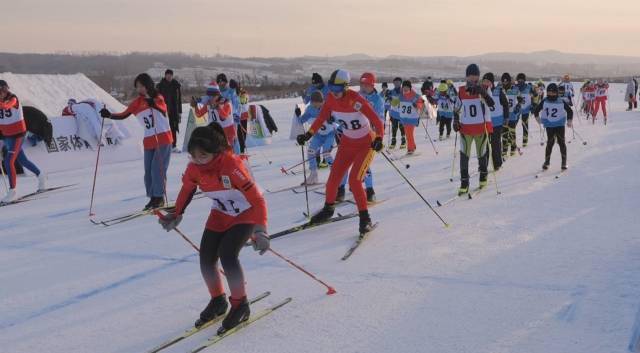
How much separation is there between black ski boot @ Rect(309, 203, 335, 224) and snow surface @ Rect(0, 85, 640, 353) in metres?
0.11

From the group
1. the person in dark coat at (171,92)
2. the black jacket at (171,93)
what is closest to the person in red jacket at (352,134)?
the person in dark coat at (171,92)

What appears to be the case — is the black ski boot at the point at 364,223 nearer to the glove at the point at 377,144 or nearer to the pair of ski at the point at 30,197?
the glove at the point at 377,144

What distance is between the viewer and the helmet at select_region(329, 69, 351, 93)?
19.9 feet

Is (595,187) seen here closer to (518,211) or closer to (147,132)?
(518,211)

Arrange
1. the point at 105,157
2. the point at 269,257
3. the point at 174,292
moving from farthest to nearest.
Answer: the point at 105,157
the point at 269,257
the point at 174,292

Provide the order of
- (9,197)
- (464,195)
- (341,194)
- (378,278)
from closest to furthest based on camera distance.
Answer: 1. (378,278)
2. (341,194)
3. (464,195)
4. (9,197)

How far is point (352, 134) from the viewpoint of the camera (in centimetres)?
630

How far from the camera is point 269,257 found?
5562 millimetres

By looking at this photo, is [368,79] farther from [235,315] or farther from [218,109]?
[235,315]

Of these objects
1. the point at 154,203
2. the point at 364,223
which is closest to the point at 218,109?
the point at 154,203

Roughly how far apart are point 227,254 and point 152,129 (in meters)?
4.42

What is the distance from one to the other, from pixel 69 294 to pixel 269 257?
6.25 ft

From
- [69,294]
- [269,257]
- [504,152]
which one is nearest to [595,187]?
[504,152]

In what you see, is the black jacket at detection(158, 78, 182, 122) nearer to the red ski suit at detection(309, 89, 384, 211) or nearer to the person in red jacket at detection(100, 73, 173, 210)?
the person in red jacket at detection(100, 73, 173, 210)
